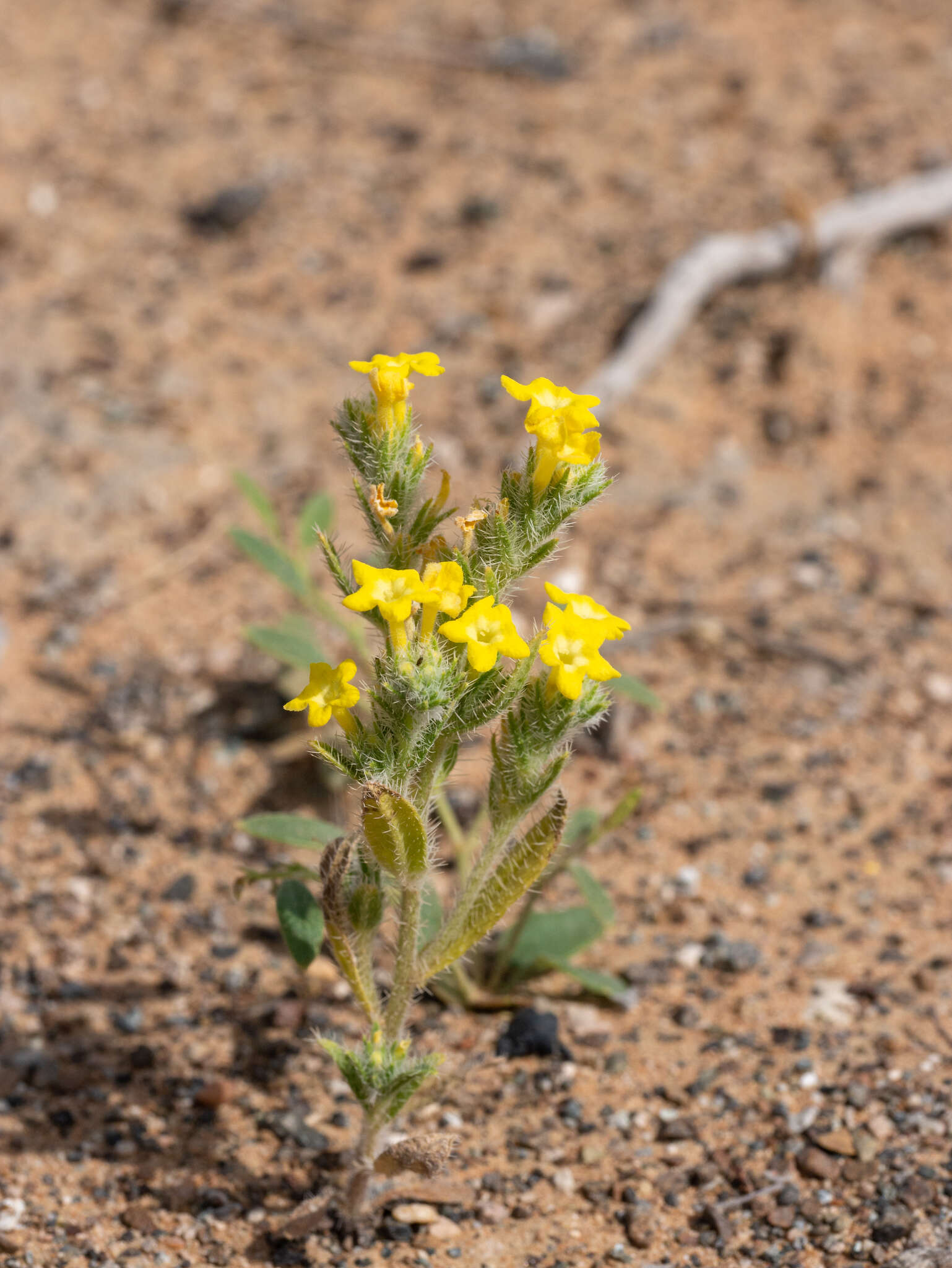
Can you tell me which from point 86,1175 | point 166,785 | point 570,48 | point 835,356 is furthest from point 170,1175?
point 570,48

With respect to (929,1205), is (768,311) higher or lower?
higher

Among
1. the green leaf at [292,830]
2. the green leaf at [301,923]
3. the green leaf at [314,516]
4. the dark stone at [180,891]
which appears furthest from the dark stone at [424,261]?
the green leaf at [301,923]

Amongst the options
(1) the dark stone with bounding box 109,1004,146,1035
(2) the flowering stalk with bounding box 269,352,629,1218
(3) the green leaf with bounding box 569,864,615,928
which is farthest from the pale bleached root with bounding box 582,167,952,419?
(1) the dark stone with bounding box 109,1004,146,1035

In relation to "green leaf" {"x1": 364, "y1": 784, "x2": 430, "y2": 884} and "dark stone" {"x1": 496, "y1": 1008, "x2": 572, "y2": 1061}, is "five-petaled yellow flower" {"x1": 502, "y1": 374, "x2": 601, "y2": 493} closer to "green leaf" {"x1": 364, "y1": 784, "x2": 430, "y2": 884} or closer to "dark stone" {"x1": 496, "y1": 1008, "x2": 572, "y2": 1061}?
"green leaf" {"x1": 364, "y1": 784, "x2": 430, "y2": 884}

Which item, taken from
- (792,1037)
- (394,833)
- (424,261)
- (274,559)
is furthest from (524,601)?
(394,833)

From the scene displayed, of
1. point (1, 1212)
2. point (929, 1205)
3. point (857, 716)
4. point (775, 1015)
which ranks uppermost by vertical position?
point (857, 716)

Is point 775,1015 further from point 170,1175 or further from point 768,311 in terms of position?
point 768,311

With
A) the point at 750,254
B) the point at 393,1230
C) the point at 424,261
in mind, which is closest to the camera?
the point at 393,1230

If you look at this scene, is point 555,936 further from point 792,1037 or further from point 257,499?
point 257,499
